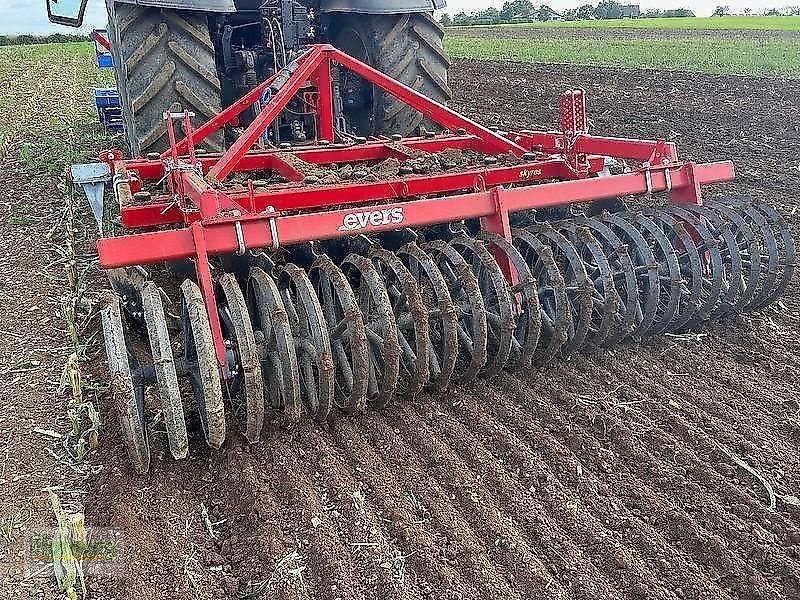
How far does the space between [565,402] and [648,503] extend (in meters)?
0.74

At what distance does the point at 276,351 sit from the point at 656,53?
20637mm

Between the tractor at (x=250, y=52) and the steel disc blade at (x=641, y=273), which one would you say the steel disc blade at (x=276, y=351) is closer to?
the steel disc blade at (x=641, y=273)

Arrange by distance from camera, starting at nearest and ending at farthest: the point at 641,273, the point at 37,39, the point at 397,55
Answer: the point at 641,273 < the point at 397,55 < the point at 37,39

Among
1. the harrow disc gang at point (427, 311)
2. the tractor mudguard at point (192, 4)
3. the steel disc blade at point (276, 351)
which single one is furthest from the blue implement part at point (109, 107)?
the steel disc blade at point (276, 351)

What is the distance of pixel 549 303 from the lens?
12.4 feet

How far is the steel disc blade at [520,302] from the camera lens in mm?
3516

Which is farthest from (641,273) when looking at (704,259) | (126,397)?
(126,397)

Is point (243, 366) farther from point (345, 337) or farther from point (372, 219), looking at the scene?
point (372, 219)

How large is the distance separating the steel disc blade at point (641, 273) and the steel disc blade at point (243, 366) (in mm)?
1774

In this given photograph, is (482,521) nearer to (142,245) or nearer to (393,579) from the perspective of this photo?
(393,579)

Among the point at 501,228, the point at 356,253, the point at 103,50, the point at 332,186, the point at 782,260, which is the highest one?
the point at 103,50

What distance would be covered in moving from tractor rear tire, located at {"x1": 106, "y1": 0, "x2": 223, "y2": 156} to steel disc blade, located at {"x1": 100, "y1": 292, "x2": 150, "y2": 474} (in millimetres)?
2200

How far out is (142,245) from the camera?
3.06 meters

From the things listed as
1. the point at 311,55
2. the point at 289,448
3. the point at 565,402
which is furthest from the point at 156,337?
the point at 311,55
